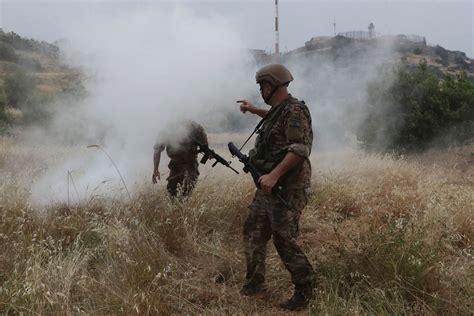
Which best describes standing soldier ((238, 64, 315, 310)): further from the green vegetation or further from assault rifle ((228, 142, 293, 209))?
the green vegetation

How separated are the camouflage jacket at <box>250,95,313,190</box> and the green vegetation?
1126 cm

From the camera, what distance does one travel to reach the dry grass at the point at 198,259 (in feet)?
9.59

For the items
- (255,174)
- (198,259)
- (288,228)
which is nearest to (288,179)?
(255,174)

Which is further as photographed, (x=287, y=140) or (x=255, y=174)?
(x=255, y=174)

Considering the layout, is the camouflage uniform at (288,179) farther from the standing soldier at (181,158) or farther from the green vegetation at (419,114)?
the green vegetation at (419,114)

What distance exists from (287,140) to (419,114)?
1150cm

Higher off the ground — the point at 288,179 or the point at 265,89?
the point at 265,89

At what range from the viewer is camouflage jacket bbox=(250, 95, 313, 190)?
3.04 m

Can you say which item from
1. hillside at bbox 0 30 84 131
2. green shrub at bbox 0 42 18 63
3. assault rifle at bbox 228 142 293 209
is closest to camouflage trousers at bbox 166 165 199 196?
assault rifle at bbox 228 142 293 209

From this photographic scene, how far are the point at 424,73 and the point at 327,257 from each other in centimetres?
1264

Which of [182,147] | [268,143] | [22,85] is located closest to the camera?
[268,143]

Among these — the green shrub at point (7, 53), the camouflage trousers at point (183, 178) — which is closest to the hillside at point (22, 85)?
the green shrub at point (7, 53)

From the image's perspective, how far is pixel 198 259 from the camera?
3971 millimetres

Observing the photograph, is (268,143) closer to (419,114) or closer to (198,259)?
(198,259)
